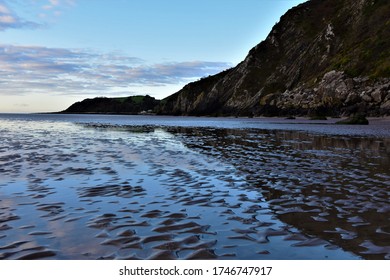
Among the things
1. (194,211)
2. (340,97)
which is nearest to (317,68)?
(340,97)

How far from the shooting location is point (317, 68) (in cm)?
12625

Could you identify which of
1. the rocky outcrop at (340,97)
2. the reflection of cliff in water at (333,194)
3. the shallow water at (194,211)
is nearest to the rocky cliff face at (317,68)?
the rocky outcrop at (340,97)

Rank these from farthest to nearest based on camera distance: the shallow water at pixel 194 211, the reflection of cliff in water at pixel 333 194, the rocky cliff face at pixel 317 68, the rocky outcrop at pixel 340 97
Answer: the rocky cliff face at pixel 317 68 → the rocky outcrop at pixel 340 97 → the reflection of cliff in water at pixel 333 194 → the shallow water at pixel 194 211

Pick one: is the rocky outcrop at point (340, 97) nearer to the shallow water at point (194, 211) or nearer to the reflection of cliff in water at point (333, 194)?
the reflection of cliff in water at point (333, 194)

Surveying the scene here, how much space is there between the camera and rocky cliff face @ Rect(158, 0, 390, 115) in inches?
3563

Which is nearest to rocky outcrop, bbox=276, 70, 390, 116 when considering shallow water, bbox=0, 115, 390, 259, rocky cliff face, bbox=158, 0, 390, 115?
rocky cliff face, bbox=158, 0, 390, 115

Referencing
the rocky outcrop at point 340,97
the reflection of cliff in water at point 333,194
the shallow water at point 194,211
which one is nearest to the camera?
the shallow water at point 194,211

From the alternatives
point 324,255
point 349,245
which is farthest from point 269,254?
point 349,245

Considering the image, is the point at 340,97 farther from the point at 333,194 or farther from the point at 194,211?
the point at 194,211

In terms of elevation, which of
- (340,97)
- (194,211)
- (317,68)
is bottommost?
(194,211)

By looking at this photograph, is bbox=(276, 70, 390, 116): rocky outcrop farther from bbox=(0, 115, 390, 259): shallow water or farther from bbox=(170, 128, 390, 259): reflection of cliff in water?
bbox=(0, 115, 390, 259): shallow water

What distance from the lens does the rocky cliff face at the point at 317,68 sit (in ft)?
297

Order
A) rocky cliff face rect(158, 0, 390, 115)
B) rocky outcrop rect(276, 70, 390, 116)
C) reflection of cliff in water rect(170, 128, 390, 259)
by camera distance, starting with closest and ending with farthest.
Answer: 1. reflection of cliff in water rect(170, 128, 390, 259)
2. rocky outcrop rect(276, 70, 390, 116)
3. rocky cliff face rect(158, 0, 390, 115)

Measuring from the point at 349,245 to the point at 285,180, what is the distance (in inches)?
241
